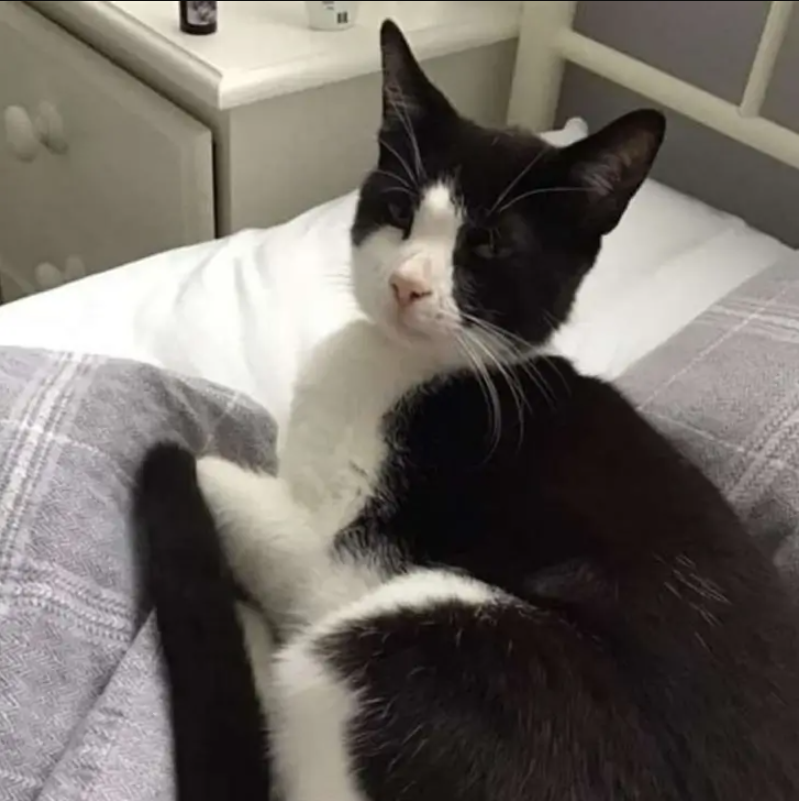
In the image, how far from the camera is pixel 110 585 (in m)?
0.84

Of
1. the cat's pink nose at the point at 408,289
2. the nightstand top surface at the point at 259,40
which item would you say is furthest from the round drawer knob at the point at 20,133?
the cat's pink nose at the point at 408,289

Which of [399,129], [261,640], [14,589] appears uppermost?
[399,129]

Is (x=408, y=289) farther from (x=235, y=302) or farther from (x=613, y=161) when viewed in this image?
(x=235, y=302)

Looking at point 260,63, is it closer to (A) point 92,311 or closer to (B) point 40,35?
(B) point 40,35

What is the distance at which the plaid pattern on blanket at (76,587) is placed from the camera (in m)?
0.76

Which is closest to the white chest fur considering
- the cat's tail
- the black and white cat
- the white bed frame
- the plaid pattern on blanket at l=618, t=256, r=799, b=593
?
the black and white cat

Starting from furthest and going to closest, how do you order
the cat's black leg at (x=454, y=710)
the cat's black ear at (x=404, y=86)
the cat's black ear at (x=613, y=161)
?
the cat's black ear at (x=404, y=86)
the cat's black ear at (x=613, y=161)
the cat's black leg at (x=454, y=710)

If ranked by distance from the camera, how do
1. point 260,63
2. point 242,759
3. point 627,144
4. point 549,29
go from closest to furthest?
1. point 242,759
2. point 627,144
3. point 260,63
4. point 549,29

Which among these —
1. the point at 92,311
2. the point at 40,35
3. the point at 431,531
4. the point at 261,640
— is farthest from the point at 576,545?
the point at 40,35

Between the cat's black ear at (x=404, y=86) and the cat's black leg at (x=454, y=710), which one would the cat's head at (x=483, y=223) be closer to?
the cat's black ear at (x=404, y=86)

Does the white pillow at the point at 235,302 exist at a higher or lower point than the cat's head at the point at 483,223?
lower

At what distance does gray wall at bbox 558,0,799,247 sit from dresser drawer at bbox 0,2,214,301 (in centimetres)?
62

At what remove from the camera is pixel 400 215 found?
0.94m

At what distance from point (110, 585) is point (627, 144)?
0.49 m
